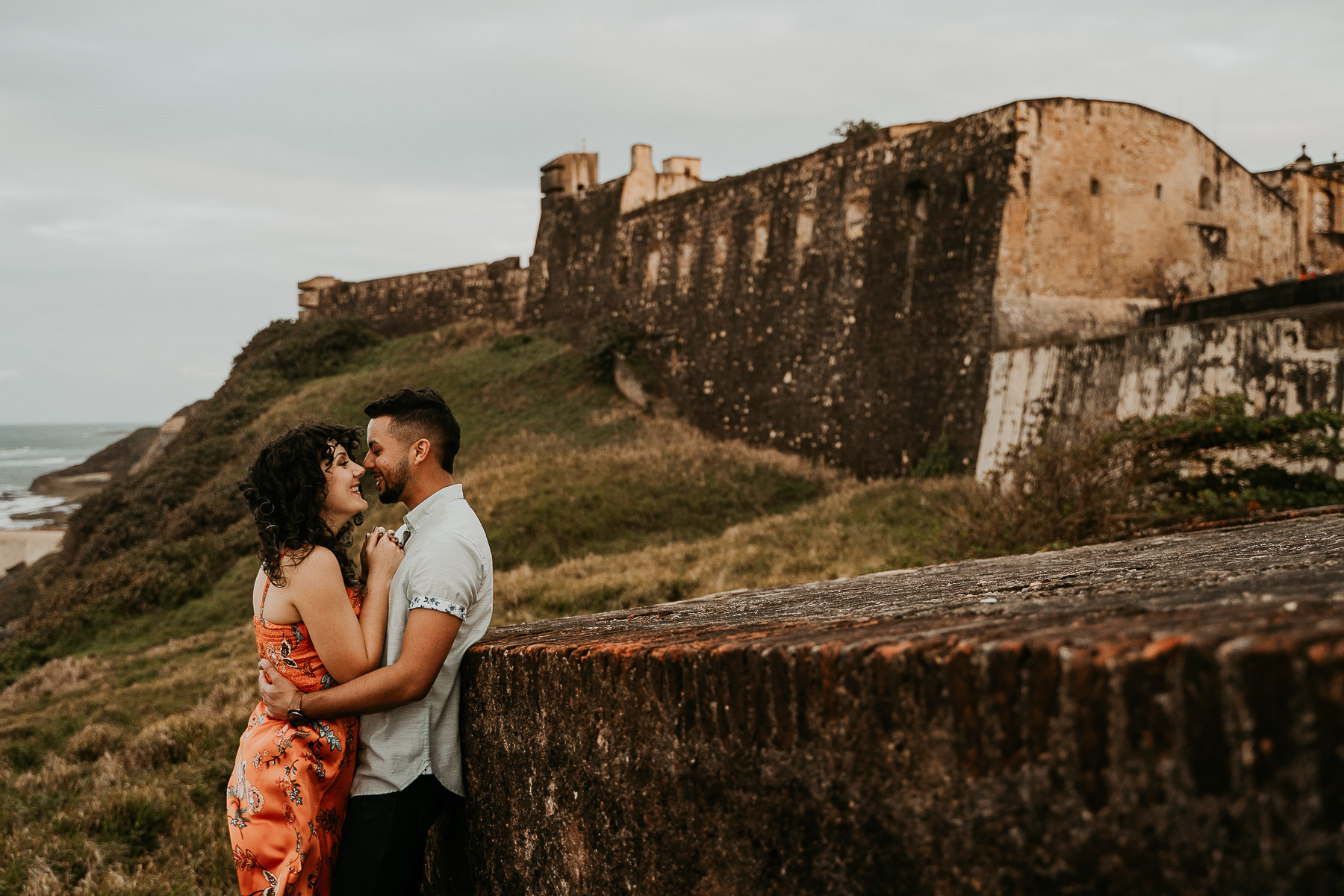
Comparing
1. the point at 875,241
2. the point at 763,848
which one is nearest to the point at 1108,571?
the point at 763,848

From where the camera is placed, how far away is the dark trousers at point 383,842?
222 cm

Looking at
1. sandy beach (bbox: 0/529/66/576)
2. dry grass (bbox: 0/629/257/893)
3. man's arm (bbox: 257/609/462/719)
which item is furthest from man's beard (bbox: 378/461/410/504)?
sandy beach (bbox: 0/529/66/576)

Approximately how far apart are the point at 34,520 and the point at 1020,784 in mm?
48469

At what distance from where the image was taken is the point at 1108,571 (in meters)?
2.31

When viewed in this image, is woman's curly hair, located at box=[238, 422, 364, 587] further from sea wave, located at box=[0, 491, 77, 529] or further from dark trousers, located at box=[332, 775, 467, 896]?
sea wave, located at box=[0, 491, 77, 529]

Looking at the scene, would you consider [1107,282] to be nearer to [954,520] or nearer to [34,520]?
[954,520]

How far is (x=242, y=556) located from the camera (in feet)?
56.1

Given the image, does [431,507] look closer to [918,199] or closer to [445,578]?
[445,578]

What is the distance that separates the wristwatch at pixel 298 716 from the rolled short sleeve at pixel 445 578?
1.19ft

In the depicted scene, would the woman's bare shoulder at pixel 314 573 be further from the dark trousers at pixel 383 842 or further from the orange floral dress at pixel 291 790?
the dark trousers at pixel 383 842

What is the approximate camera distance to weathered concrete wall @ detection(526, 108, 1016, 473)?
15094 mm

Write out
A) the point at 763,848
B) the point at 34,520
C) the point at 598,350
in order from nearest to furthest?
the point at 763,848, the point at 598,350, the point at 34,520

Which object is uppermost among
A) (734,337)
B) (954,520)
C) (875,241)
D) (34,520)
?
(875,241)

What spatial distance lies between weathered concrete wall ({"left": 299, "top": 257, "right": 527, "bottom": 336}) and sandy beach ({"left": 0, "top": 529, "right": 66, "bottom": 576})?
1261 cm
